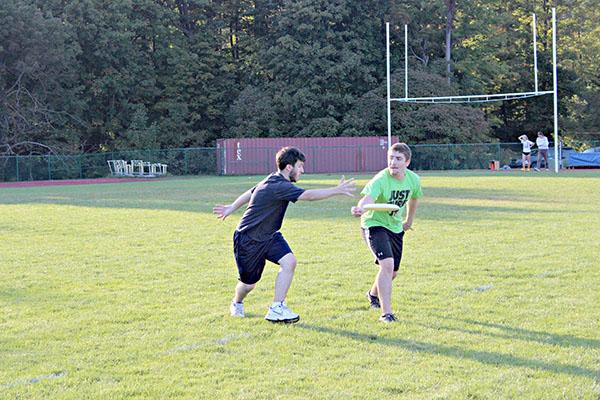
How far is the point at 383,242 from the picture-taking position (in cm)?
727

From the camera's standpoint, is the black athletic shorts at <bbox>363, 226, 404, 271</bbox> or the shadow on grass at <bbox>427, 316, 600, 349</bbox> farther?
the black athletic shorts at <bbox>363, 226, 404, 271</bbox>

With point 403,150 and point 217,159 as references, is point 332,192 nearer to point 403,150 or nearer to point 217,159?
point 403,150

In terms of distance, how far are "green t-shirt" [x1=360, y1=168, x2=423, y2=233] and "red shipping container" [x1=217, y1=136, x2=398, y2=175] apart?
Result: 36981 millimetres

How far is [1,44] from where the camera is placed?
44906mm

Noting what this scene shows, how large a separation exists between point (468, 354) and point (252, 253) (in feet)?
7.00

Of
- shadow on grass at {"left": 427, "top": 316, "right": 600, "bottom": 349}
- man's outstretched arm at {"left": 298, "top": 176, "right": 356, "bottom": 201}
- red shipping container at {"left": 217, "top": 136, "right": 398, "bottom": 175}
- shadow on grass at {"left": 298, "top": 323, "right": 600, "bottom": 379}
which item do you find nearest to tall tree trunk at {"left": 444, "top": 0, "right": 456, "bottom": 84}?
red shipping container at {"left": 217, "top": 136, "right": 398, "bottom": 175}

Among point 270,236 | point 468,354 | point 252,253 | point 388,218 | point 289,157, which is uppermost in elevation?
point 289,157

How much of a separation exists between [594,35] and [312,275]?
189ft

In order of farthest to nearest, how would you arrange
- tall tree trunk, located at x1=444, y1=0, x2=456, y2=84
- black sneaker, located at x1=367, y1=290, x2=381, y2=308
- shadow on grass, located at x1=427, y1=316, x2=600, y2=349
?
tall tree trunk, located at x1=444, y1=0, x2=456, y2=84
black sneaker, located at x1=367, y1=290, x2=381, y2=308
shadow on grass, located at x1=427, y1=316, x2=600, y2=349

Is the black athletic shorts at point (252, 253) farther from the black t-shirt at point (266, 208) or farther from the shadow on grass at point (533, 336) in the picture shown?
the shadow on grass at point (533, 336)

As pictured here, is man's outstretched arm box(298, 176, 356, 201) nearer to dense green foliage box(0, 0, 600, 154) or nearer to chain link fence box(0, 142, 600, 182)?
chain link fence box(0, 142, 600, 182)

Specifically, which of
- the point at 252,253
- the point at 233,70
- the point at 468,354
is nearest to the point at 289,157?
the point at 252,253

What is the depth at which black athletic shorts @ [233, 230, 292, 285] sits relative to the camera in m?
7.26

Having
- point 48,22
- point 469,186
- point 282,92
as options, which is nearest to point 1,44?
point 48,22
